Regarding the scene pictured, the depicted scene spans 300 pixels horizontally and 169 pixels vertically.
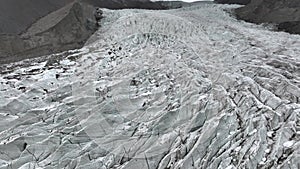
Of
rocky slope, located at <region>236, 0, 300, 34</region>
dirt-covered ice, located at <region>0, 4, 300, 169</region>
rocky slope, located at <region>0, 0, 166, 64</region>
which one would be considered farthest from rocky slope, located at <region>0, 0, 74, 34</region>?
rocky slope, located at <region>236, 0, 300, 34</region>

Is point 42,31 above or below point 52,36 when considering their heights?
above

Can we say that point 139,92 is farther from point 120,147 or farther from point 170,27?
point 170,27

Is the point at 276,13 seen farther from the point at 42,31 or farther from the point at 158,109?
the point at 158,109

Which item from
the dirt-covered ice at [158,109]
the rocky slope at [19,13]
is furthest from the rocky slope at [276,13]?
the rocky slope at [19,13]

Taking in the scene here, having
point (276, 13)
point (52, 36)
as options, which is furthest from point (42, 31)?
point (276, 13)

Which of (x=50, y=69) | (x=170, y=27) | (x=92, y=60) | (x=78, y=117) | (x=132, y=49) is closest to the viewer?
(x=78, y=117)

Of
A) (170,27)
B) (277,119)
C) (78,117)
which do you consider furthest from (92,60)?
(277,119)
